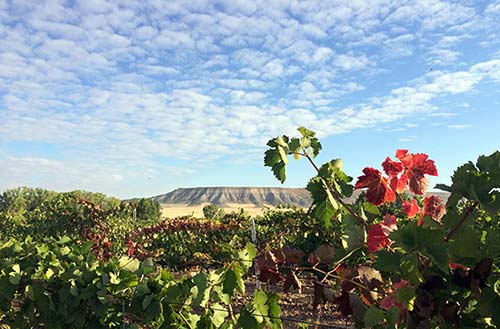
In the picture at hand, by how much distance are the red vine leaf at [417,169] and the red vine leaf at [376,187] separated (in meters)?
0.11

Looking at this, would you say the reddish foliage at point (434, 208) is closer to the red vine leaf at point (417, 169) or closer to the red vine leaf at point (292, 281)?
the red vine leaf at point (417, 169)

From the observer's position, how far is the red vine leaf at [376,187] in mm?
1741

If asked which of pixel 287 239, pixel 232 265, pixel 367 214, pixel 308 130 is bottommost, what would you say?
pixel 287 239

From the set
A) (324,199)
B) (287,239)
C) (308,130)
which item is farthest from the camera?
(287,239)

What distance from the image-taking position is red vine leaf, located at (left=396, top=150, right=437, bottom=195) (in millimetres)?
1768

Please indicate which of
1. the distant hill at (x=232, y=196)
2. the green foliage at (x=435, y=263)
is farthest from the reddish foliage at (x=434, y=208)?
the distant hill at (x=232, y=196)

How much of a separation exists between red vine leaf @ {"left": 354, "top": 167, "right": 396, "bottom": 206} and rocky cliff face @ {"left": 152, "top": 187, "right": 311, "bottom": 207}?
131 m

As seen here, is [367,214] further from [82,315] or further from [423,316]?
[82,315]

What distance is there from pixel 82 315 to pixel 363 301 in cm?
218

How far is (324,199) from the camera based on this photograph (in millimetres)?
1742

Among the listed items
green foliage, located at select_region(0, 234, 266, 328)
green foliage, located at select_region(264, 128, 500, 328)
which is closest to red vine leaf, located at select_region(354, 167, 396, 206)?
green foliage, located at select_region(264, 128, 500, 328)

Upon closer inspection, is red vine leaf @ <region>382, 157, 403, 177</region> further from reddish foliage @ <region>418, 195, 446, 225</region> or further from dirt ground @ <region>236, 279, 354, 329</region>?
dirt ground @ <region>236, 279, 354, 329</region>

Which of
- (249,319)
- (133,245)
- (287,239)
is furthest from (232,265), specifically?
(287,239)

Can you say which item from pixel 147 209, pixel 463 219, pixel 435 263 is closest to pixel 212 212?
pixel 147 209
